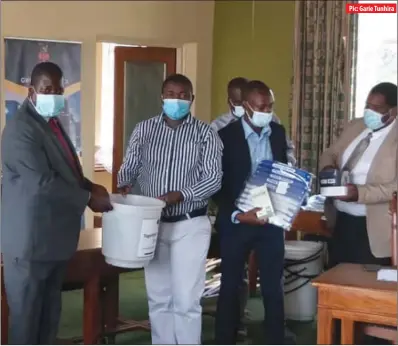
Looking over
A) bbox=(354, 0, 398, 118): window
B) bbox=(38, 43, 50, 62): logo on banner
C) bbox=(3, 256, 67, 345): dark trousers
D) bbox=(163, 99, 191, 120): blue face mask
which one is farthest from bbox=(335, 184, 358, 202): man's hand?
bbox=(38, 43, 50, 62): logo on banner

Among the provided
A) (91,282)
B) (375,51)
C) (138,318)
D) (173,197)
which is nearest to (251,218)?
(173,197)

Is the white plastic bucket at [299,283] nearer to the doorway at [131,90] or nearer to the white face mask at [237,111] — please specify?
the white face mask at [237,111]

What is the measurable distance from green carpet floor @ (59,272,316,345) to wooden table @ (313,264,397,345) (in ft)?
4.44

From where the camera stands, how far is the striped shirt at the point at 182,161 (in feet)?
10.9

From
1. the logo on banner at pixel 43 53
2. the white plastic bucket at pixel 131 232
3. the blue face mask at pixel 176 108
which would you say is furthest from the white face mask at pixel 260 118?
the logo on banner at pixel 43 53

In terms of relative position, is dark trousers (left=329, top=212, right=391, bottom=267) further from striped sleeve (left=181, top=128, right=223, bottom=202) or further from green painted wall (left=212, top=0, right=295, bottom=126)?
green painted wall (left=212, top=0, right=295, bottom=126)

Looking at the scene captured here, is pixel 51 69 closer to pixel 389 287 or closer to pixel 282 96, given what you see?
pixel 389 287

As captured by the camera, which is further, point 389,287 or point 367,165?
point 367,165

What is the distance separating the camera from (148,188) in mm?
3398

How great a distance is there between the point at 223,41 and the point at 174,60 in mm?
512

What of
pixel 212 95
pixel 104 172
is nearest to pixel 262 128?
pixel 212 95

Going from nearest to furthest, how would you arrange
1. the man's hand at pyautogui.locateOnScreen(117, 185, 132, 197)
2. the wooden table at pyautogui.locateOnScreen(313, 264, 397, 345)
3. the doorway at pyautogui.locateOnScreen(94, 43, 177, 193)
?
the wooden table at pyautogui.locateOnScreen(313, 264, 397, 345) < the man's hand at pyautogui.locateOnScreen(117, 185, 132, 197) < the doorway at pyautogui.locateOnScreen(94, 43, 177, 193)

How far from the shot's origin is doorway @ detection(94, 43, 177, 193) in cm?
669

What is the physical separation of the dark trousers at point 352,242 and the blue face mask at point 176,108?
3.27 ft
